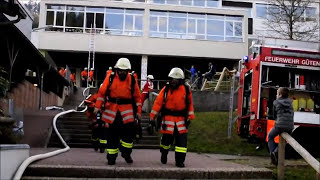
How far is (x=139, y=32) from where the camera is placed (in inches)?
1441

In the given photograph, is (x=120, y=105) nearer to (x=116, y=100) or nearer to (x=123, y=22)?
(x=116, y=100)

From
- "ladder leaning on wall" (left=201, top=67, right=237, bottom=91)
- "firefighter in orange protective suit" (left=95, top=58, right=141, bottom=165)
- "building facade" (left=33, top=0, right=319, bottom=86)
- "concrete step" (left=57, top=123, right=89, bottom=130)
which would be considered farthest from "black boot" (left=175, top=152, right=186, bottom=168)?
"building facade" (left=33, top=0, right=319, bottom=86)

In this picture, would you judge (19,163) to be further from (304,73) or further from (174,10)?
(174,10)


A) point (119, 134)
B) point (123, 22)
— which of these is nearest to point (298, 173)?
point (119, 134)

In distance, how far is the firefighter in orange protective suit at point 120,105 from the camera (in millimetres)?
7547

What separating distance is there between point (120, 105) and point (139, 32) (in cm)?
2944

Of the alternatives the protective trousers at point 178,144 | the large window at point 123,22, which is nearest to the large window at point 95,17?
the large window at point 123,22

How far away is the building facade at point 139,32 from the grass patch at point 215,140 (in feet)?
63.4

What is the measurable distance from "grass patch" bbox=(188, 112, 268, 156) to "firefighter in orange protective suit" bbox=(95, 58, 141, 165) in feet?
19.3

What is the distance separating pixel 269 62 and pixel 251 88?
1009 millimetres

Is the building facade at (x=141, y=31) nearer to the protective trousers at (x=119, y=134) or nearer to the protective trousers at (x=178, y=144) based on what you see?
the protective trousers at (x=178, y=144)

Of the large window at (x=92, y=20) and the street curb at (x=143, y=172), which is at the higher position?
the large window at (x=92, y=20)

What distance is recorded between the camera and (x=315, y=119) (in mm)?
11422

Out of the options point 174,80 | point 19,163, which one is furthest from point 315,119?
point 19,163
